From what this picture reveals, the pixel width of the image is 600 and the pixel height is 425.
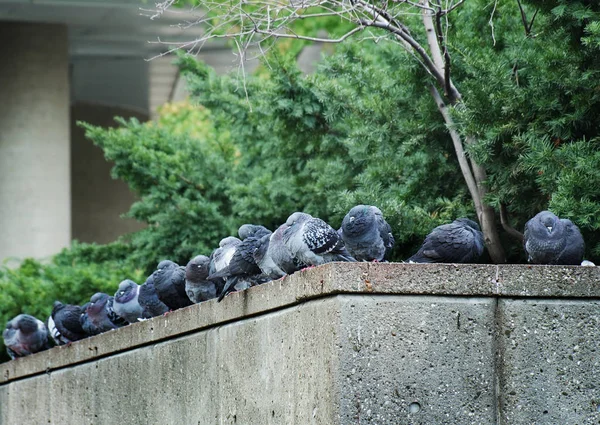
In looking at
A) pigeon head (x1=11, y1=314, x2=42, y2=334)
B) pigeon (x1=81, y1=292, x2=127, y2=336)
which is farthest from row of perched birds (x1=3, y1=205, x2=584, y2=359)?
pigeon head (x1=11, y1=314, x2=42, y2=334)

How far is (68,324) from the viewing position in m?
7.51

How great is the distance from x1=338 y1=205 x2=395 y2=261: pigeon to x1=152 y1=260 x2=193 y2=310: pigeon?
1.63 m

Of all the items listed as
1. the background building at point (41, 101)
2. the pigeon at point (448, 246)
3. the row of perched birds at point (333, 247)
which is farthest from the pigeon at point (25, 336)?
the background building at point (41, 101)

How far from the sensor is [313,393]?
3.97 metres

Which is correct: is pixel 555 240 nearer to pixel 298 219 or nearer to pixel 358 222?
pixel 358 222

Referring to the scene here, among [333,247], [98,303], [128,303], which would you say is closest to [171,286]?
[128,303]

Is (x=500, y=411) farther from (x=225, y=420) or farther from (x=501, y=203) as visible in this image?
(x=501, y=203)

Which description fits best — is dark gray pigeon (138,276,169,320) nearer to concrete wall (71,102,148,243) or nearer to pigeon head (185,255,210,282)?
pigeon head (185,255,210,282)

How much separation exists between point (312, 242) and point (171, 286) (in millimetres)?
1930

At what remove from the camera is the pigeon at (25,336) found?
8.18m

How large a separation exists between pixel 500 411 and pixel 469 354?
237 mm

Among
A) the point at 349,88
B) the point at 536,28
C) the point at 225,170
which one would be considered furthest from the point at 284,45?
the point at 536,28

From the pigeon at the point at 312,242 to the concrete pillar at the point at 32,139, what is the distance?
985cm

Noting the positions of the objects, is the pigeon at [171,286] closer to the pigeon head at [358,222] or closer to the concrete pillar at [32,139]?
the pigeon head at [358,222]
